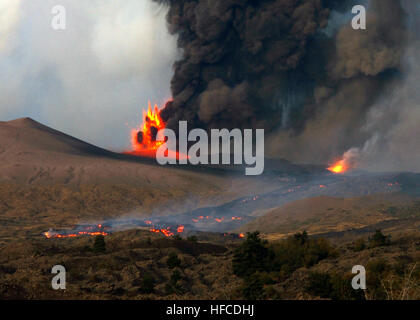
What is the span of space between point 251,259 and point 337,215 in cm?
5855

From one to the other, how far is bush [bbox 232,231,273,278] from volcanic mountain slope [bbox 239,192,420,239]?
39.5 m

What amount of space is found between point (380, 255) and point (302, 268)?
5.05 metres

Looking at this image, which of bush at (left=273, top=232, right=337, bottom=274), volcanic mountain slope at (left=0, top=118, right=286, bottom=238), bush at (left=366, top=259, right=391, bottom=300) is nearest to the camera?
bush at (left=366, top=259, right=391, bottom=300)

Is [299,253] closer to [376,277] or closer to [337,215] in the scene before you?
[376,277]

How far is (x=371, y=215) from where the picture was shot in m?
95.4

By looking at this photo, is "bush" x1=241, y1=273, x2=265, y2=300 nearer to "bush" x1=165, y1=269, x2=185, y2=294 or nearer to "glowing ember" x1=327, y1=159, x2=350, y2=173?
"bush" x1=165, y1=269, x2=185, y2=294

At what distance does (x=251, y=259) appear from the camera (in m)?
40.8

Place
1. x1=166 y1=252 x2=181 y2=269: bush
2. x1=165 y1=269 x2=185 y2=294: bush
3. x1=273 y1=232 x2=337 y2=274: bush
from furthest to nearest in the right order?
1. x1=166 y1=252 x2=181 y2=269: bush
2. x1=273 y1=232 x2=337 y2=274: bush
3. x1=165 y1=269 x2=185 y2=294: bush

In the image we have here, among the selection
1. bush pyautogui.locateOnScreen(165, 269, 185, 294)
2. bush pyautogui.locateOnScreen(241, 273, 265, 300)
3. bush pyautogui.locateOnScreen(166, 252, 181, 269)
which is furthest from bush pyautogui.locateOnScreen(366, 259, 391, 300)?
bush pyautogui.locateOnScreen(166, 252, 181, 269)

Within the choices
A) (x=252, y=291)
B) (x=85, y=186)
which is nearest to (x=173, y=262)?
(x=252, y=291)

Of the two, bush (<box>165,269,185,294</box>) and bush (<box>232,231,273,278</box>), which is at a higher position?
bush (<box>232,231,273,278</box>)

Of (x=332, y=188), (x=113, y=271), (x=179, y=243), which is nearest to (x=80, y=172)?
(x=332, y=188)

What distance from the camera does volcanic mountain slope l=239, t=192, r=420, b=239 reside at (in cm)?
8775
